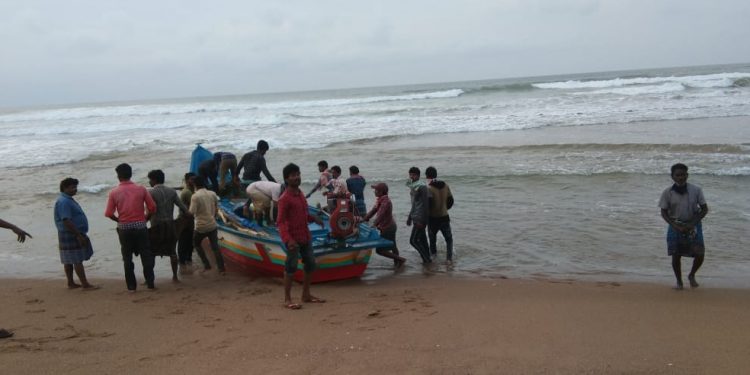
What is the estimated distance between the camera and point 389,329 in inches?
203

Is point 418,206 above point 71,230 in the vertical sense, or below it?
below

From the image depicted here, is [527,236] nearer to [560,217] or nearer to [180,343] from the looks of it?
[560,217]

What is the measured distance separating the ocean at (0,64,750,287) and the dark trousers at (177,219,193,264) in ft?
1.12

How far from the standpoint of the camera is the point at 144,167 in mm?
20781

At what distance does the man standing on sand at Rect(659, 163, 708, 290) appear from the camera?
604 centimetres

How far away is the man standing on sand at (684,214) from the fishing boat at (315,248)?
10.5 ft

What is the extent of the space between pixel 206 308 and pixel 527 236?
17.3 feet

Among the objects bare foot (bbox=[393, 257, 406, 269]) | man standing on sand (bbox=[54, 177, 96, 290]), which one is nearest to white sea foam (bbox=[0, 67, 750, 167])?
bare foot (bbox=[393, 257, 406, 269])

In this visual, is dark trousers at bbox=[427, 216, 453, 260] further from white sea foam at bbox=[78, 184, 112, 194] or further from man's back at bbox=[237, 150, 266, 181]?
white sea foam at bbox=[78, 184, 112, 194]

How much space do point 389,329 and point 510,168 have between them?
11373mm

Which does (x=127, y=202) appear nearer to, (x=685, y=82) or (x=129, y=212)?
(x=129, y=212)

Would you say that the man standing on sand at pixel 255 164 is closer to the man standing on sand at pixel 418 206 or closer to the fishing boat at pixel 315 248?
the fishing boat at pixel 315 248

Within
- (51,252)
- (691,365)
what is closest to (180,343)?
(691,365)

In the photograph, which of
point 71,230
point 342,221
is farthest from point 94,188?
point 342,221
